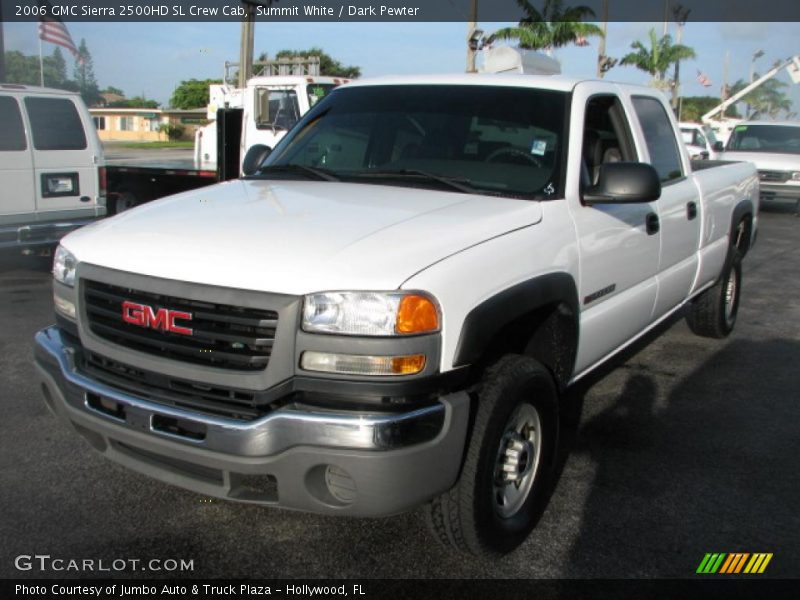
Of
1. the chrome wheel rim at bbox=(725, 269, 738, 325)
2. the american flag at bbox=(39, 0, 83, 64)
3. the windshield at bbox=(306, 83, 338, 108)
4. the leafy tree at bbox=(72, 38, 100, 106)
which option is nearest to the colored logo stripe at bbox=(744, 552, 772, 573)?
the chrome wheel rim at bbox=(725, 269, 738, 325)

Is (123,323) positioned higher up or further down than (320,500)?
higher up

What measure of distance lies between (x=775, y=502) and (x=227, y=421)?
103 inches

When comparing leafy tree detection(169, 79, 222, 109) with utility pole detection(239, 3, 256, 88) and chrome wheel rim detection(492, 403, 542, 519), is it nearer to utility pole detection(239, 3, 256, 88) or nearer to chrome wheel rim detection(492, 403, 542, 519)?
utility pole detection(239, 3, 256, 88)

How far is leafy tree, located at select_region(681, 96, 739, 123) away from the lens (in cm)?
7035

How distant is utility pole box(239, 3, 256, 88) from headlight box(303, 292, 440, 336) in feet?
46.4

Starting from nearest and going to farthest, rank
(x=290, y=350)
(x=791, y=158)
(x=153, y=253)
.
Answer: (x=290, y=350) < (x=153, y=253) < (x=791, y=158)

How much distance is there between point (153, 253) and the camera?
9.11 ft

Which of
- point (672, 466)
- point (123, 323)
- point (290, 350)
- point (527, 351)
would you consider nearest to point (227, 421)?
point (290, 350)

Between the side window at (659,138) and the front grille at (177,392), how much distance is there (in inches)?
118

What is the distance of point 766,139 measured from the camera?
57.1 feet

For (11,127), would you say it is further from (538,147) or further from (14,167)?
(538,147)

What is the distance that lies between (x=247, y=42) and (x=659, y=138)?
41.6 ft

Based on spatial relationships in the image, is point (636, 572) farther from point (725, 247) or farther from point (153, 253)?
point (725, 247)

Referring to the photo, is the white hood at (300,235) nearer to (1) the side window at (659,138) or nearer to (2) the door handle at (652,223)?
Answer: (2) the door handle at (652,223)
